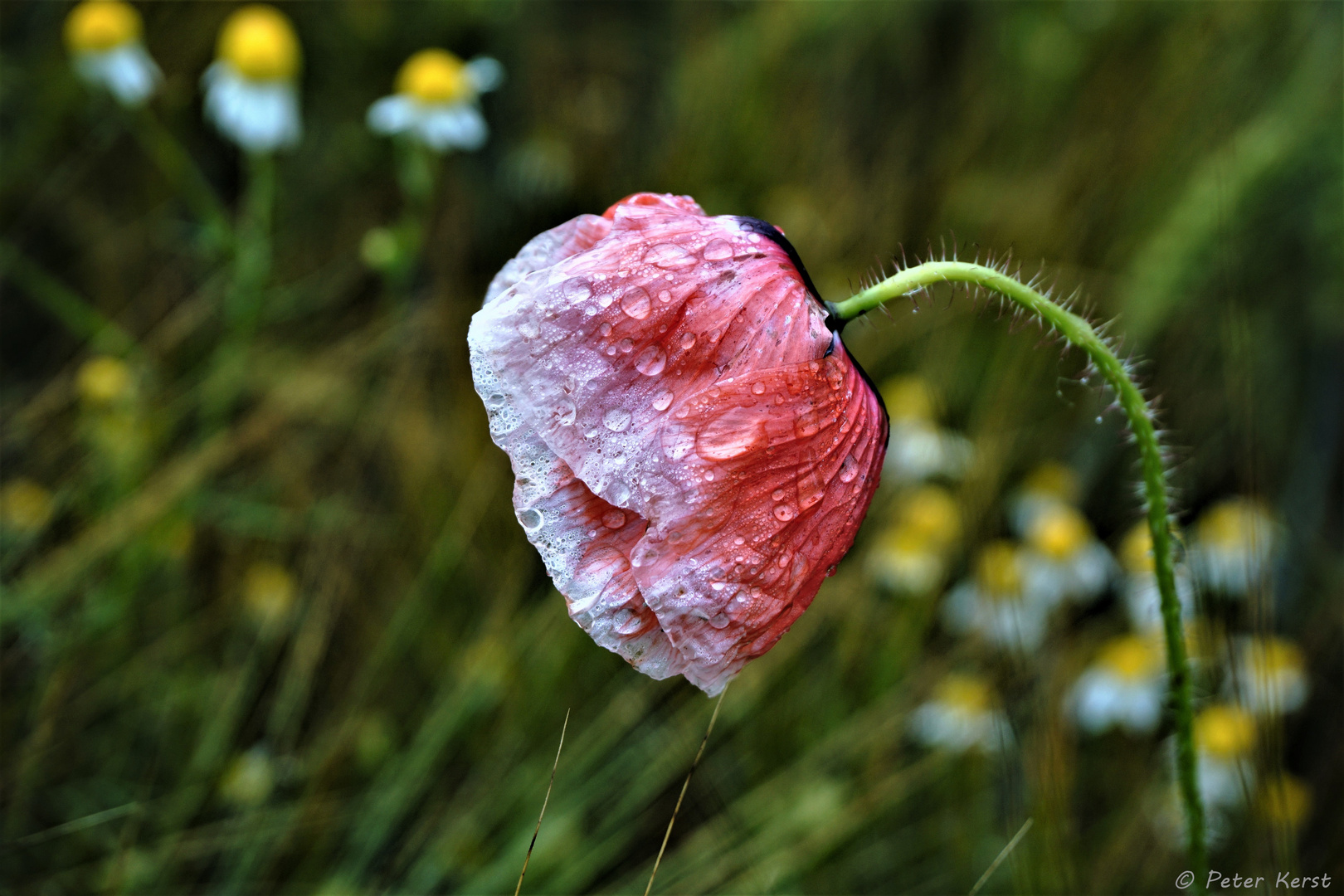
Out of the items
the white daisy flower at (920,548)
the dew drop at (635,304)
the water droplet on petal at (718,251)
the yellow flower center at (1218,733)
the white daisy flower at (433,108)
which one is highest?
the water droplet on petal at (718,251)

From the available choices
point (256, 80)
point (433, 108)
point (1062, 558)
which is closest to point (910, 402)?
point (1062, 558)

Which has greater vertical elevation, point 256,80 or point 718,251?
point 718,251

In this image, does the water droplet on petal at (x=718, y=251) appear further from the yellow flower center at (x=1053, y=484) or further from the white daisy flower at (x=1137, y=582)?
the yellow flower center at (x=1053, y=484)

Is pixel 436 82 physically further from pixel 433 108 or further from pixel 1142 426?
pixel 1142 426

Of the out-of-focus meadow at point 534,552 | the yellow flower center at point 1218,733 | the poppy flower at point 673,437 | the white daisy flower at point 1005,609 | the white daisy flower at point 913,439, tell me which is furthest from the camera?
the white daisy flower at point 913,439

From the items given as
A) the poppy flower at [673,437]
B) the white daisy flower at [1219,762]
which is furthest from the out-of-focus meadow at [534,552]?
the poppy flower at [673,437]

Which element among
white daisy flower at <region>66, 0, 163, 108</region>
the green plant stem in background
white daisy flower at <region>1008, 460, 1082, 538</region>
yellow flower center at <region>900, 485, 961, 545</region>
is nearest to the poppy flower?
the green plant stem in background

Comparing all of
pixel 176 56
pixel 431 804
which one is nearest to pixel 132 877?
pixel 431 804
